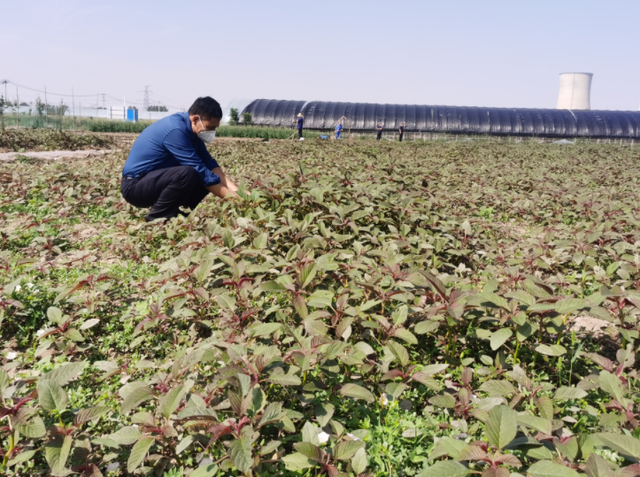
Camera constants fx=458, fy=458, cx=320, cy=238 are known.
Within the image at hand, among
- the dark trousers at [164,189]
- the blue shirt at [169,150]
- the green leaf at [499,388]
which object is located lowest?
the green leaf at [499,388]

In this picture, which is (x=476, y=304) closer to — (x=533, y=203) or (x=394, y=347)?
(x=394, y=347)

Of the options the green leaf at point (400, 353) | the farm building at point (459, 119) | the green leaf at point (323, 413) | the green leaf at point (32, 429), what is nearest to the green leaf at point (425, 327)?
the green leaf at point (400, 353)

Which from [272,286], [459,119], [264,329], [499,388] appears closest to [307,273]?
[272,286]

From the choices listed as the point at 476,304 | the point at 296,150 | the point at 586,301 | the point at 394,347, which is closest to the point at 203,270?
the point at 394,347

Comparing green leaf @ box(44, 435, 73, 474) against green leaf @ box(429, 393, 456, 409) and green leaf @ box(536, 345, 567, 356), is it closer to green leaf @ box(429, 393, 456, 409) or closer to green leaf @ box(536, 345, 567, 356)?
green leaf @ box(429, 393, 456, 409)

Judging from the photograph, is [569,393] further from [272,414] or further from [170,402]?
[170,402]

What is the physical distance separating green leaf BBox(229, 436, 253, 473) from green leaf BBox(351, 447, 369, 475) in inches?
11.8

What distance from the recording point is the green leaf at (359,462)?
1294 mm

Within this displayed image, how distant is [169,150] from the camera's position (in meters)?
4.04

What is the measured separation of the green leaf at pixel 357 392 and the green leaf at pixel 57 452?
0.85m

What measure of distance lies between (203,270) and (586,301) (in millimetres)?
1654

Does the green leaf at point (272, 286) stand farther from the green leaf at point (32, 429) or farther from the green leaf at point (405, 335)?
the green leaf at point (32, 429)

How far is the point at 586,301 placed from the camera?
1.77 meters

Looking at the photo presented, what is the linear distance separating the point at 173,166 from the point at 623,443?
383 centimetres
